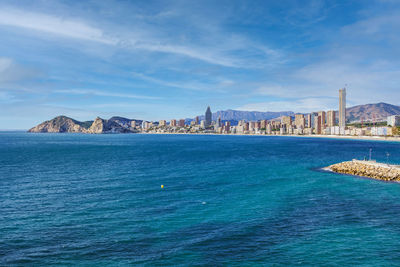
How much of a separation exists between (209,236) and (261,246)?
13.5ft

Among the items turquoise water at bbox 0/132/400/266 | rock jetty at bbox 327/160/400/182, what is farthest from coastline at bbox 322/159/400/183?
turquoise water at bbox 0/132/400/266

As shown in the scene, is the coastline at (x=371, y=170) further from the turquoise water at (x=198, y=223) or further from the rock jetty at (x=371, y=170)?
the turquoise water at (x=198, y=223)

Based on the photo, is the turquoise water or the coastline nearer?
the turquoise water

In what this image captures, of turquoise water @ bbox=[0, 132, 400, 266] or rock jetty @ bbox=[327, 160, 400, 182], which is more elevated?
rock jetty @ bbox=[327, 160, 400, 182]

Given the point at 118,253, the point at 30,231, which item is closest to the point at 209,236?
the point at 118,253

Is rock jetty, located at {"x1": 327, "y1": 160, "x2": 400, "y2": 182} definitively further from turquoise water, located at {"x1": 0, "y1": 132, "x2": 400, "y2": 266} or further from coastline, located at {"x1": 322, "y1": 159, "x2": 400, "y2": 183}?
turquoise water, located at {"x1": 0, "y1": 132, "x2": 400, "y2": 266}

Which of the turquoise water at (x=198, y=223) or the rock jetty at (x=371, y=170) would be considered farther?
the rock jetty at (x=371, y=170)

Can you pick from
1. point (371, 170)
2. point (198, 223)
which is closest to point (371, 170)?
point (371, 170)

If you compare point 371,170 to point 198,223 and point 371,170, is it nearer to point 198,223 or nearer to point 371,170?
point 371,170

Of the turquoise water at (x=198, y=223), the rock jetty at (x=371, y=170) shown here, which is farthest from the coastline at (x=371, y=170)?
the turquoise water at (x=198, y=223)

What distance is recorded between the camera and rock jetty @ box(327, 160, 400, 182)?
46562 mm

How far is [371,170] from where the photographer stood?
50688 millimetres

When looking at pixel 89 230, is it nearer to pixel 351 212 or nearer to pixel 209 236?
pixel 209 236

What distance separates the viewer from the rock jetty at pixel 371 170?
1833 inches
